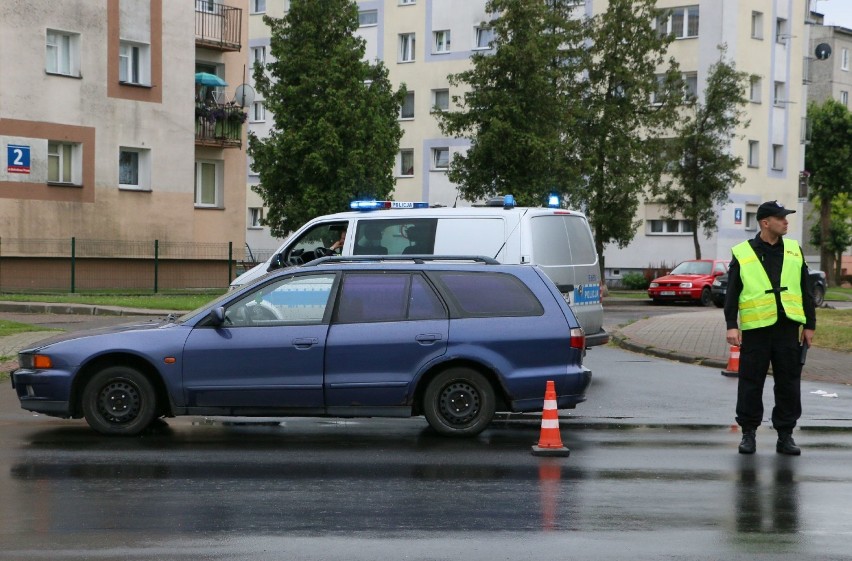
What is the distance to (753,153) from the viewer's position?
5734cm

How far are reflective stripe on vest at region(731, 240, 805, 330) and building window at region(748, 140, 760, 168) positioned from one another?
1916 inches

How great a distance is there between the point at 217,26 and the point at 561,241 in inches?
1149

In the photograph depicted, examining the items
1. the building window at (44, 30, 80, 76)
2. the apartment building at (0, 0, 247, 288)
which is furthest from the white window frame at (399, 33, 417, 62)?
the building window at (44, 30, 80, 76)

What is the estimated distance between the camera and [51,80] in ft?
118

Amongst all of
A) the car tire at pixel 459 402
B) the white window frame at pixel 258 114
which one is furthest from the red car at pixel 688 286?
the white window frame at pixel 258 114

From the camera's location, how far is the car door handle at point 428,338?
10727 millimetres

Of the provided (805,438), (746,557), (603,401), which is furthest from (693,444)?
(746,557)

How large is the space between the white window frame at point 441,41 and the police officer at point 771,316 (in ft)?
174

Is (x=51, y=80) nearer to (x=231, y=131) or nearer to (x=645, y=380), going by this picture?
(x=231, y=131)

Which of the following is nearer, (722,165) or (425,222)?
(425,222)

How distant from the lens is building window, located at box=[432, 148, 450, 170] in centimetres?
6253

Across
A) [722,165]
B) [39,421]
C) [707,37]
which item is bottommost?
[39,421]

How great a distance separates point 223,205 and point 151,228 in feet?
13.3

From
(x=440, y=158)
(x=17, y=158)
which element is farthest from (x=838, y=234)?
(x=17, y=158)
